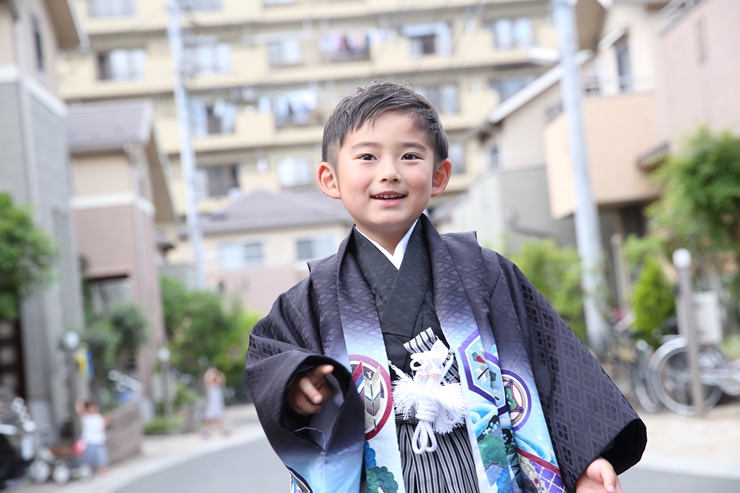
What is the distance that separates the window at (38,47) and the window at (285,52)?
26.6 metres

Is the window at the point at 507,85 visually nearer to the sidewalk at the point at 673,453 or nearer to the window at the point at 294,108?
the window at the point at 294,108

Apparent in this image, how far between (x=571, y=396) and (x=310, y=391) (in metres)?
0.69

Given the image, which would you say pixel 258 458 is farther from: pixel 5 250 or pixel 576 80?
pixel 576 80

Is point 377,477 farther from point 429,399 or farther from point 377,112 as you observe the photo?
point 377,112

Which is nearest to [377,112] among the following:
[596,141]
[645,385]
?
[645,385]

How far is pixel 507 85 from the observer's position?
4288 centimetres

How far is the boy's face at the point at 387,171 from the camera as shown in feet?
8.06

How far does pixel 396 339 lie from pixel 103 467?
481 inches

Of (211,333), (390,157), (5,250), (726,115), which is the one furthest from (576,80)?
(211,333)

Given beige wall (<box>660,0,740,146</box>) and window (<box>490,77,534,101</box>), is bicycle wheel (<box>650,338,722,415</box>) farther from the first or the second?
window (<box>490,77,534,101</box>)

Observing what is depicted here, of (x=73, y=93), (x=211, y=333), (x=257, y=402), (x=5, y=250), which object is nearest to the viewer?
(x=257, y=402)

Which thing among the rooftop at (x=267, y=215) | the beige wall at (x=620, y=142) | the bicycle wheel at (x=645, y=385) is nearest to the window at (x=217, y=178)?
the rooftop at (x=267, y=215)

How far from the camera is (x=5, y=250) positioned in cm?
1083

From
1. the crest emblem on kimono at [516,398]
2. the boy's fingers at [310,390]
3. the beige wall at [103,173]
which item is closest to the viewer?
the boy's fingers at [310,390]
